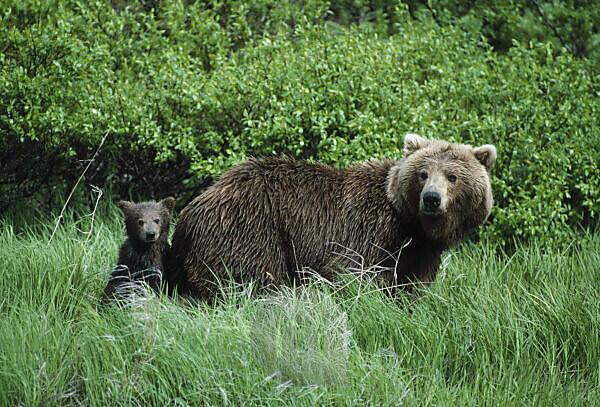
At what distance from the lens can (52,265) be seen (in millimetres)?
6242

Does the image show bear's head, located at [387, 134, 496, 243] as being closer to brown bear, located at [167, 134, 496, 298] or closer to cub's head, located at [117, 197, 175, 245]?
brown bear, located at [167, 134, 496, 298]

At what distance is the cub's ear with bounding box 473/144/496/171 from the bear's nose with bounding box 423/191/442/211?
0.62 meters

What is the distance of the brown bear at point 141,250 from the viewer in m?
5.97

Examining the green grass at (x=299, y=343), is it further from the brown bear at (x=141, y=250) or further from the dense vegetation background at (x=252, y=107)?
the dense vegetation background at (x=252, y=107)

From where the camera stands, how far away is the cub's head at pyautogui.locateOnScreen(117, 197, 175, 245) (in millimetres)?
5980

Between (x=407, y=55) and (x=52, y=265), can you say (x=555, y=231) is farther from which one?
(x=52, y=265)

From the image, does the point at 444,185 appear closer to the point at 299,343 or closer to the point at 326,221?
the point at 326,221

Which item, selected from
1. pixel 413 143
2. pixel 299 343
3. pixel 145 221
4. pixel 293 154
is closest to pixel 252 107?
pixel 293 154

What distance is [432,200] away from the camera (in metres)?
6.00

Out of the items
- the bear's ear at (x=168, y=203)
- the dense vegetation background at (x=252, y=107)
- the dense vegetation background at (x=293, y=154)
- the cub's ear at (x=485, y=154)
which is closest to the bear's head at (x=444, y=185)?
the cub's ear at (x=485, y=154)

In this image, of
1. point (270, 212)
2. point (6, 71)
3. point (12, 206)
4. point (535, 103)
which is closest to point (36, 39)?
point (6, 71)

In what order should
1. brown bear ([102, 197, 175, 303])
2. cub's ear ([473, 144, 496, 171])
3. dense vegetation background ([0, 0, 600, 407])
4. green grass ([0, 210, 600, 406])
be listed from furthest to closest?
cub's ear ([473, 144, 496, 171])
brown bear ([102, 197, 175, 303])
dense vegetation background ([0, 0, 600, 407])
green grass ([0, 210, 600, 406])

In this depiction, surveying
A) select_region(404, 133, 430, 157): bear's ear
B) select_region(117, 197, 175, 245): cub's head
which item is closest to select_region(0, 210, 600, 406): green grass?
select_region(117, 197, 175, 245): cub's head

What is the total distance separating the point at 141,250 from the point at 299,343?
1.41 m
